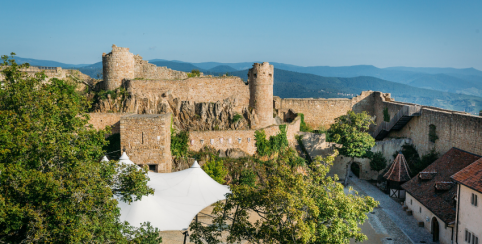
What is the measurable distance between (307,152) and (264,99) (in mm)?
6530

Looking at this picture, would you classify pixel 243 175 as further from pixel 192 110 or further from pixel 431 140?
pixel 431 140

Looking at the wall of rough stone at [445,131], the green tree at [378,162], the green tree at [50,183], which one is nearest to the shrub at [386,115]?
the wall of rough stone at [445,131]

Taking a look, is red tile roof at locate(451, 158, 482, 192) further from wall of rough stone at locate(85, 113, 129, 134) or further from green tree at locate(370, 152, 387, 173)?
wall of rough stone at locate(85, 113, 129, 134)

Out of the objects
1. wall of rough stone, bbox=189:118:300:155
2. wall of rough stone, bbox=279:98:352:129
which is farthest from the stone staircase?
wall of rough stone, bbox=189:118:300:155

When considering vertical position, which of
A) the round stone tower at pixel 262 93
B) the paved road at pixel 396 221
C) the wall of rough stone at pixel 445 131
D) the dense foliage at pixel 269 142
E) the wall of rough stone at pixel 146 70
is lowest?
the paved road at pixel 396 221

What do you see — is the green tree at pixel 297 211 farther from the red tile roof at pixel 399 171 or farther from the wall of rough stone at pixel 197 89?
the wall of rough stone at pixel 197 89

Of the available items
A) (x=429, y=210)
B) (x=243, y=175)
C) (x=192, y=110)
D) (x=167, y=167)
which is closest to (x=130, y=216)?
(x=167, y=167)

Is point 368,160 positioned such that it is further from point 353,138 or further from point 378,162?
point 353,138

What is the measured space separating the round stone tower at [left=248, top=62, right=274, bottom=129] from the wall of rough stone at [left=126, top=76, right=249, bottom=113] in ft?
2.90

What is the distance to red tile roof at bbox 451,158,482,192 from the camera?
16469mm

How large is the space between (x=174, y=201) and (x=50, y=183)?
358 inches

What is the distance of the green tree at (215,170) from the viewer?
25.6 m

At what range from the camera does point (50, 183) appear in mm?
9188

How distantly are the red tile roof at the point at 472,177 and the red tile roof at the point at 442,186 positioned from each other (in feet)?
8.14
